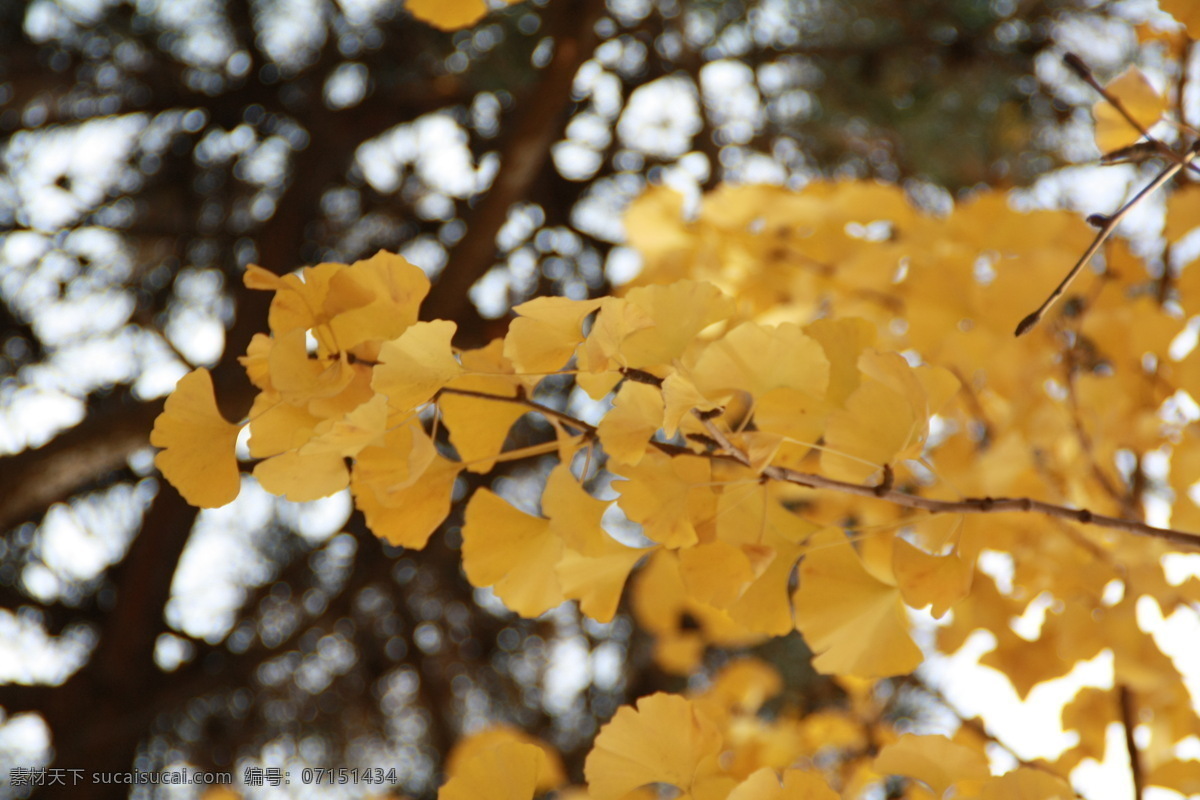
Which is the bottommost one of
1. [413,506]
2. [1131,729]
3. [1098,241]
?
[1131,729]

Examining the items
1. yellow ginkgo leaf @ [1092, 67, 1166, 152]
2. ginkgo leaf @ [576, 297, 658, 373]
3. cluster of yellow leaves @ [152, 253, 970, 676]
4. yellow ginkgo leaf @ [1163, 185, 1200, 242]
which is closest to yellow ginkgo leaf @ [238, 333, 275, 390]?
cluster of yellow leaves @ [152, 253, 970, 676]

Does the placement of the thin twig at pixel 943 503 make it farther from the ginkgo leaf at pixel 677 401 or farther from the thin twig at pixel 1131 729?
the thin twig at pixel 1131 729

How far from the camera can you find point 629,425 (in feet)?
0.83

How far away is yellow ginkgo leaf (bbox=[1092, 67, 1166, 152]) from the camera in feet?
1.22

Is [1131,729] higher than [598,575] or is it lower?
lower

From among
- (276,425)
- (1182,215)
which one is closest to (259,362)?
(276,425)

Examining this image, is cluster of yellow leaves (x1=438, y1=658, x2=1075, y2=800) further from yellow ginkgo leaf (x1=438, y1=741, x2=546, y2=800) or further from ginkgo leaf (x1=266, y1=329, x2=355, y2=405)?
ginkgo leaf (x1=266, y1=329, x2=355, y2=405)

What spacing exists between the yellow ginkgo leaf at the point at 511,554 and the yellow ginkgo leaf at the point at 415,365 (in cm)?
8

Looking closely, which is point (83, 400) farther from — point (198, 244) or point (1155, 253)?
point (1155, 253)

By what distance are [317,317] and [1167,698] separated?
19.4 inches

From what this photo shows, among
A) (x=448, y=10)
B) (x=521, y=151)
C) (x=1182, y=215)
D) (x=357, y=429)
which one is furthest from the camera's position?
(x=521, y=151)

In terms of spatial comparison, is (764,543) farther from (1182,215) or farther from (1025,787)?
(1182,215)

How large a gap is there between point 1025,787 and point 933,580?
71 millimetres

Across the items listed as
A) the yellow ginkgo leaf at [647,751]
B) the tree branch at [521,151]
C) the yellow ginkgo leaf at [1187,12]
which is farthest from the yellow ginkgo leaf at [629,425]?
the tree branch at [521,151]
